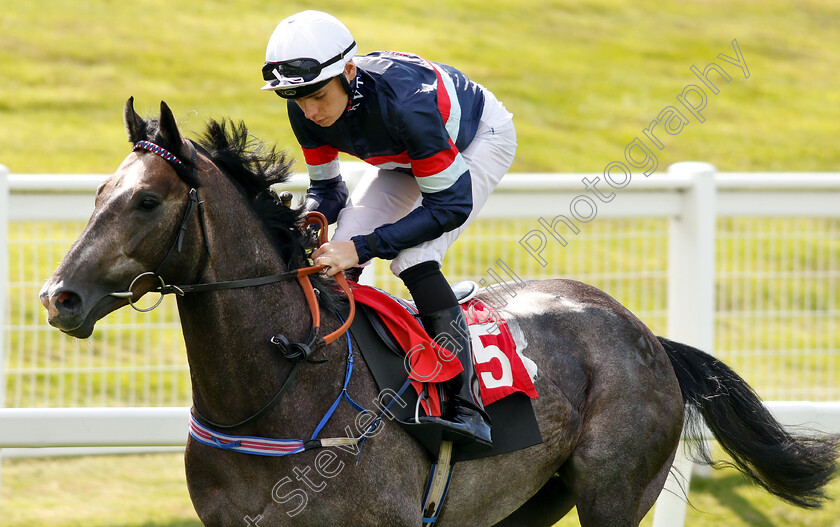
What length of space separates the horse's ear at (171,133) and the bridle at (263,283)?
0.07 feet

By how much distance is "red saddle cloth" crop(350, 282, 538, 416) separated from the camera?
3.01m

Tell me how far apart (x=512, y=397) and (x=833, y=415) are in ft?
5.37

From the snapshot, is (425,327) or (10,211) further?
(10,211)

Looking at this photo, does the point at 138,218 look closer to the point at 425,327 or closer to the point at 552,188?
the point at 425,327

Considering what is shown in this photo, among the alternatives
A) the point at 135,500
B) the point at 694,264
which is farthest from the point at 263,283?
the point at 694,264

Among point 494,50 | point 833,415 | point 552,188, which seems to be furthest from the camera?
point 494,50

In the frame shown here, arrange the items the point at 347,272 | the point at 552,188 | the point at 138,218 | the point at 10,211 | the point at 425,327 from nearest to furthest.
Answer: the point at 138,218 < the point at 425,327 < the point at 347,272 < the point at 10,211 < the point at 552,188

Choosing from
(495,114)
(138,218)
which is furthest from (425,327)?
(138,218)

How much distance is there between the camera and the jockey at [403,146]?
2.83 meters

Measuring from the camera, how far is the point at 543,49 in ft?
51.6

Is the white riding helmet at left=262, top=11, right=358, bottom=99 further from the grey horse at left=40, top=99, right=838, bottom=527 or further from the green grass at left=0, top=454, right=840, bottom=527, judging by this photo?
the green grass at left=0, top=454, right=840, bottom=527

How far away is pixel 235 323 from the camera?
8.96 ft

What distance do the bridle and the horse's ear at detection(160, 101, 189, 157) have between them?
0.07 feet

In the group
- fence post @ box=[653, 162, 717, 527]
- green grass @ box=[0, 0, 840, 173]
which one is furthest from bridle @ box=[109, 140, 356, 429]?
green grass @ box=[0, 0, 840, 173]
